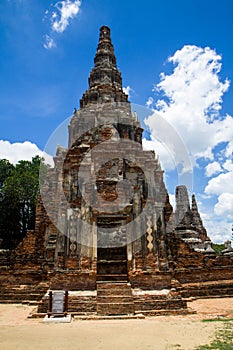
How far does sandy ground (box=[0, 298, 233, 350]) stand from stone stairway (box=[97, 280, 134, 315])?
81 cm

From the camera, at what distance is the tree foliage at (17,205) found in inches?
1095

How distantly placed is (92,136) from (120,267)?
9825 mm

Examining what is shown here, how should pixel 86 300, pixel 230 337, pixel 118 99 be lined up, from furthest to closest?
pixel 118 99 → pixel 86 300 → pixel 230 337

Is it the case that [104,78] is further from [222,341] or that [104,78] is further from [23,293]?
[222,341]

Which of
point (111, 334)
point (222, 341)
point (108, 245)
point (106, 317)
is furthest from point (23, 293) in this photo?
point (222, 341)

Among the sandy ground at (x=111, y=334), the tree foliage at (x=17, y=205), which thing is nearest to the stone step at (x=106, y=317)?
the sandy ground at (x=111, y=334)

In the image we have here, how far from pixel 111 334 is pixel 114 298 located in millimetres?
3360

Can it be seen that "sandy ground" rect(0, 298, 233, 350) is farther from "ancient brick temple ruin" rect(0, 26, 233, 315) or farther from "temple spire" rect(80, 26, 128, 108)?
"temple spire" rect(80, 26, 128, 108)

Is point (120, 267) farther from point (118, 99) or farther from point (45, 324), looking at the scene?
point (118, 99)

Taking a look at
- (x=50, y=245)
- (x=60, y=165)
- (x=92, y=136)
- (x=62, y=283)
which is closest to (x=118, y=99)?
(x=92, y=136)

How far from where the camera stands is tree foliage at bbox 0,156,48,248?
27.8 meters

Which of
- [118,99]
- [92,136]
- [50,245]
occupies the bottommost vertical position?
[50,245]

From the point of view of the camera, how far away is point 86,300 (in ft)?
32.2

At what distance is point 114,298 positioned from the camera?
9953 mm
